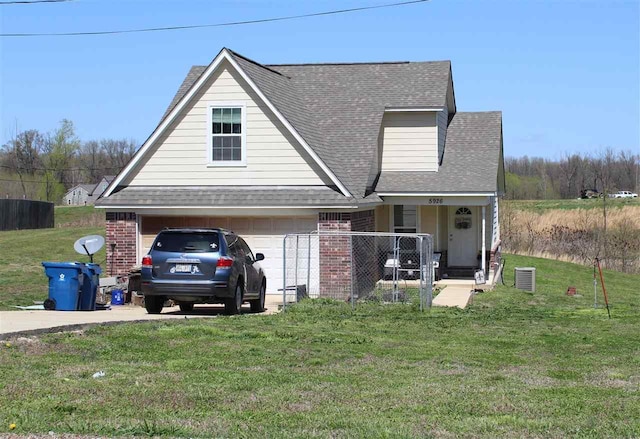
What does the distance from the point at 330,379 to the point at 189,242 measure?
30.3ft

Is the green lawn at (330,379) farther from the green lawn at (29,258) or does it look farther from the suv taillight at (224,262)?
the green lawn at (29,258)

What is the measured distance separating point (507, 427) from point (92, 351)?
6508 millimetres

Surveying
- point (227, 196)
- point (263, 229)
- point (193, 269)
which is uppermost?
point (227, 196)

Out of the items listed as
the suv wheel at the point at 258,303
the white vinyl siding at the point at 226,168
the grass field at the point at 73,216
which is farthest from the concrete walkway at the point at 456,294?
the grass field at the point at 73,216

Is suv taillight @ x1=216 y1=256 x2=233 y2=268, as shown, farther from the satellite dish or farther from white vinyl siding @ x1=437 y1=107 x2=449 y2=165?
white vinyl siding @ x1=437 y1=107 x2=449 y2=165

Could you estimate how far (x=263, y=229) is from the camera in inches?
1029

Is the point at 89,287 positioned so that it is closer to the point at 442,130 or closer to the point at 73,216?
the point at 442,130

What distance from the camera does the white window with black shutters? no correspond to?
26250 millimetres

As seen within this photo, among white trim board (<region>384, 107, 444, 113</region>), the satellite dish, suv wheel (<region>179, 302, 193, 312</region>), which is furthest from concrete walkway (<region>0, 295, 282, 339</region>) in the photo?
white trim board (<region>384, 107, 444, 113</region>)

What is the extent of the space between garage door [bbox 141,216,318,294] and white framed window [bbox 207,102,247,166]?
62.9 inches

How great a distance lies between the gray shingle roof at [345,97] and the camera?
89.0 feet

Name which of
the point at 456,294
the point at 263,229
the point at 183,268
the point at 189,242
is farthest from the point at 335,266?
the point at 183,268

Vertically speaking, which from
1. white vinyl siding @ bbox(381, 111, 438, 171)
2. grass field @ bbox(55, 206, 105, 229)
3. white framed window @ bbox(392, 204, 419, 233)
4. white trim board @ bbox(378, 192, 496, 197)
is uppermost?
white vinyl siding @ bbox(381, 111, 438, 171)

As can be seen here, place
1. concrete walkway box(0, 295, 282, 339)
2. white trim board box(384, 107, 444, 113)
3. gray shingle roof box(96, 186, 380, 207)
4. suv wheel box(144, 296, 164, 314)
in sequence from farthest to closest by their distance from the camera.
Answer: white trim board box(384, 107, 444, 113), gray shingle roof box(96, 186, 380, 207), suv wheel box(144, 296, 164, 314), concrete walkway box(0, 295, 282, 339)
